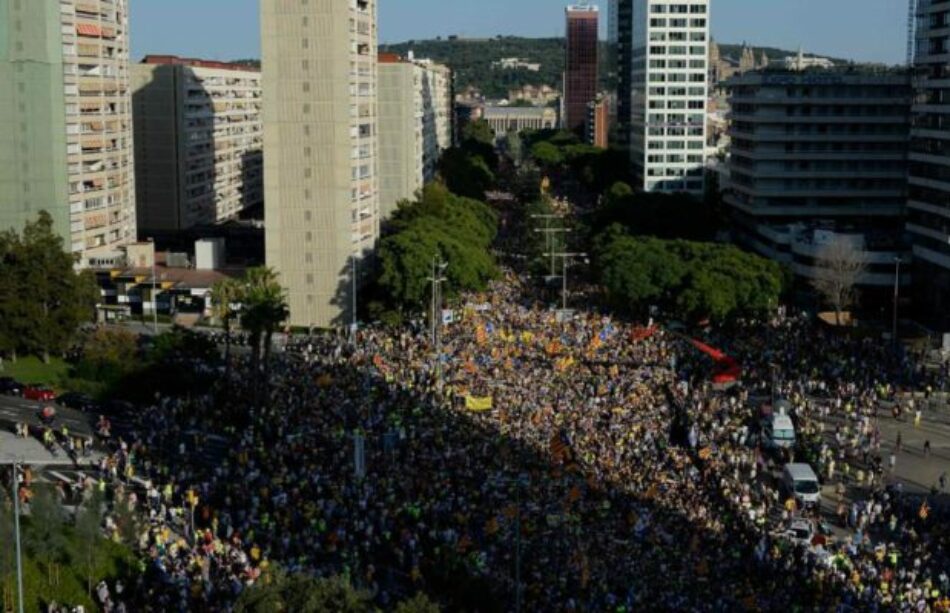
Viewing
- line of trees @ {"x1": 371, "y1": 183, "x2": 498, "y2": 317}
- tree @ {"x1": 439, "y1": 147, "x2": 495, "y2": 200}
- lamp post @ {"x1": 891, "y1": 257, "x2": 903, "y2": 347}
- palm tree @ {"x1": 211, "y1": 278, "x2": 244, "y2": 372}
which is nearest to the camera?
palm tree @ {"x1": 211, "y1": 278, "x2": 244, "y2": 372}

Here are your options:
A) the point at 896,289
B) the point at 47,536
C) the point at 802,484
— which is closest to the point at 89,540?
the point at 47,536

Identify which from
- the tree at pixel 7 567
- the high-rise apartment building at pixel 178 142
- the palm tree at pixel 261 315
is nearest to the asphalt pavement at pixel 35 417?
the palm tree at pixel 261 315

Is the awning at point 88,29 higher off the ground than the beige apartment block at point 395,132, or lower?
higher

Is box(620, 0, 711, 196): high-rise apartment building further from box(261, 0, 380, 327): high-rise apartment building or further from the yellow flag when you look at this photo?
the yellow flag

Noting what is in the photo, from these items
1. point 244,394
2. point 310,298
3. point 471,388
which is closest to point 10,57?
point 310,298

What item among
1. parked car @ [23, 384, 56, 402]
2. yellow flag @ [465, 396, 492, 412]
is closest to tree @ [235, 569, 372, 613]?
yellow flag @ [465, 396, 492, 412]

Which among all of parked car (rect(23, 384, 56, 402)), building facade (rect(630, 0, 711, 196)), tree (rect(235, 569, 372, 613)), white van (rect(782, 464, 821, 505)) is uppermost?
building facade (rect(630, 0, 711, 196))

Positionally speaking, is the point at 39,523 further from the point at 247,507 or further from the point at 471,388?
the point at 471,388

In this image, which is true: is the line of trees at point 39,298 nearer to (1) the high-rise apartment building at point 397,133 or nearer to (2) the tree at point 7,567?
(2) the tree at point 7,567
